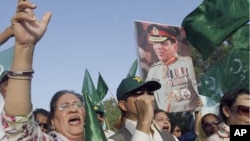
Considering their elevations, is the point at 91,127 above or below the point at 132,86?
below

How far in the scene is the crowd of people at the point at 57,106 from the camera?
1646 mm

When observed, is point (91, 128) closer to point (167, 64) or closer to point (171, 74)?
point (171, 74)

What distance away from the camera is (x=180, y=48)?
6852 mm

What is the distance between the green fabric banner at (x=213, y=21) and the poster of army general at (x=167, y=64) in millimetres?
581

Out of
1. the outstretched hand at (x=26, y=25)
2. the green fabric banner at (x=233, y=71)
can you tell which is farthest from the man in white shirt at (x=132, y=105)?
the green fabric banner at (x=233, y=71)

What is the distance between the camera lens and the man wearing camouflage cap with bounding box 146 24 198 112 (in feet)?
20.8

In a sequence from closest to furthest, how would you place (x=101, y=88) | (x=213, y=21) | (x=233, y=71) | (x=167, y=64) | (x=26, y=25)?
1. (x=26, y=25)
2. (x=213, y=21)
3. (x=233, y=71)
4. (x=167, y=64)
5. (x=101, y=88)

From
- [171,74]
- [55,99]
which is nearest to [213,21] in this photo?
[171,74]

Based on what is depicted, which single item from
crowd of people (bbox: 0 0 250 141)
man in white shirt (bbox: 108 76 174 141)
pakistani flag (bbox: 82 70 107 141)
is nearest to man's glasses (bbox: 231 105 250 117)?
crowd of people (bbox: 0 0 250 141)

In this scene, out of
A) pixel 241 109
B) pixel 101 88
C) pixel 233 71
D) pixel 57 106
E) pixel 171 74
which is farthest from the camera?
pixel 101 88

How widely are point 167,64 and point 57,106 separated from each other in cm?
428

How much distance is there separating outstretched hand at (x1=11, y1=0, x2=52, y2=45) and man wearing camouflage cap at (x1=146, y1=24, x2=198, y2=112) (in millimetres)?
4494

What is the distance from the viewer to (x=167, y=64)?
6.71 metres

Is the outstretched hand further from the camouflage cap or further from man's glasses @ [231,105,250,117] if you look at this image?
man's glasses @ [231,105,250,117]
